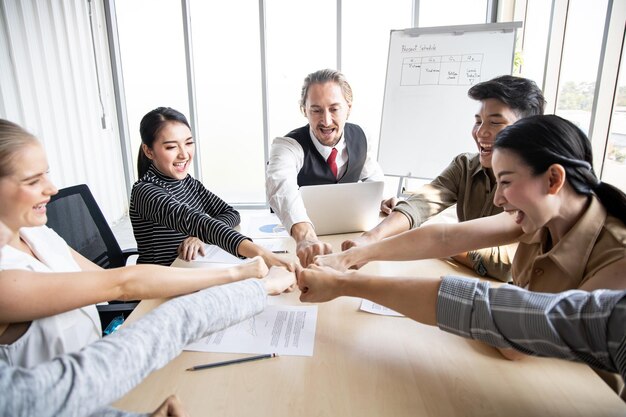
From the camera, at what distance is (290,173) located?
208cm

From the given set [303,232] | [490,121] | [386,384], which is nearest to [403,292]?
[386,384]

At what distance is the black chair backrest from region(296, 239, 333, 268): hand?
910 mm

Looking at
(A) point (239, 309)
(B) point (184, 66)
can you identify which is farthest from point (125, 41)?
(A) point (239, 309)

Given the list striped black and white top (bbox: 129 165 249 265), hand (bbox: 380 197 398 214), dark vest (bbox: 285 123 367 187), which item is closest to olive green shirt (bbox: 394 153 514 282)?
hand (bbox: 380 197 398 214)

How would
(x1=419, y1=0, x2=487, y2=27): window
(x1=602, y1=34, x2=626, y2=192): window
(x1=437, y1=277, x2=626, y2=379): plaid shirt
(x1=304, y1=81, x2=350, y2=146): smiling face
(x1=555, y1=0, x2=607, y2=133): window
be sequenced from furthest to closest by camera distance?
1. (x1=419, y1=0, x2=487, y2=27): window
2. (x1=555, y1=0, x2=607, y2=133): window
3. (x1=602, y1=34, x2=626, y2=192): window
4. (x1=304, y1=81, x2=350, y2=146): smiling face
5. (x1=437, y1=277, x2=626, y2=379): plaid shirt

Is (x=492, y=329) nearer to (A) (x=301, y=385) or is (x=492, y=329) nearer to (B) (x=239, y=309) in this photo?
(A) (x=301, y=385)

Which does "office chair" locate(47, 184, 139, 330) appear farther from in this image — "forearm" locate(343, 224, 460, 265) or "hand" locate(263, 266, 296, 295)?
"forearm" locate(343, 224, 460, 265)

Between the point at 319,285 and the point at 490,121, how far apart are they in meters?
1.01

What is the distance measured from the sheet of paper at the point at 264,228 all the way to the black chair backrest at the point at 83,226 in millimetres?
615

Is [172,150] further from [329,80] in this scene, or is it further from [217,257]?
[329,80]

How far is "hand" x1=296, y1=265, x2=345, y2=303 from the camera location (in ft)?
3.84

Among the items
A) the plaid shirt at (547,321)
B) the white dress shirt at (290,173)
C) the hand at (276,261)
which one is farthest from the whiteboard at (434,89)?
the plaid shirt at (547,321)

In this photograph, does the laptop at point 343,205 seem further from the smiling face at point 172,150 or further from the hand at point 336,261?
the smiling face at point 172,150

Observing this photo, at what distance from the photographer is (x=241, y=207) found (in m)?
5.05
